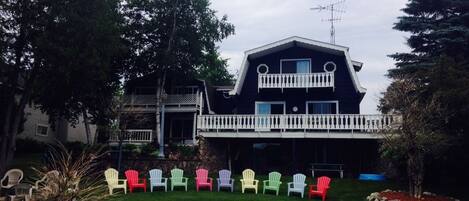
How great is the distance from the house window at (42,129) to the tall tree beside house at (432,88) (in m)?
23.8

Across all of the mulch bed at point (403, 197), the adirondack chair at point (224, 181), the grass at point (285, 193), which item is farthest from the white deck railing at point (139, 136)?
the mulch bed at point (403, 197)

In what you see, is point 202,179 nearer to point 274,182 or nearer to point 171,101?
point 274,182

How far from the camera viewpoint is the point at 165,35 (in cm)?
2973

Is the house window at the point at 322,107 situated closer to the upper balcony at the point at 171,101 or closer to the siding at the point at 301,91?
the siding at the point at 301,91

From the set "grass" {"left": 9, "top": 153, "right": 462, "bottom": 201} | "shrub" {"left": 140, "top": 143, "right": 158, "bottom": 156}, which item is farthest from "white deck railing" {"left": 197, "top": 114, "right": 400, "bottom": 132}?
"shrub" {"left": 140, "top": 143, "right": 158, "bottom": 156}

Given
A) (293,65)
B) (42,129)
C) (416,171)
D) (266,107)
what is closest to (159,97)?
(266,107)

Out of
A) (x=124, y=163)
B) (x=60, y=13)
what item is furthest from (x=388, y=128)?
(x=60, y=13)

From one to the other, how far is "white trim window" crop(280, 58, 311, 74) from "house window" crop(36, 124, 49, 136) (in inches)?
703

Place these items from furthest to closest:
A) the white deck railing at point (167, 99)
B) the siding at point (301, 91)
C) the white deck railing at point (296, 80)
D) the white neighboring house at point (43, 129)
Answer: the white neighboring house at point (43, 129) < the white deck railing at point (167, 99) < the siding at point (301, 91) < the white deck railing at point (296, 80)

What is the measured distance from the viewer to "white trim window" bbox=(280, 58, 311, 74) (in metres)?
26.1

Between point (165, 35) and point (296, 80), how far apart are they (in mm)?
9277

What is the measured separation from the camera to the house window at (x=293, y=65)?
2621cm

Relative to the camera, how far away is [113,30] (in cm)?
2525

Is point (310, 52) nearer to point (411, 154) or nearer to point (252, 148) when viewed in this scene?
point (252, 148)
